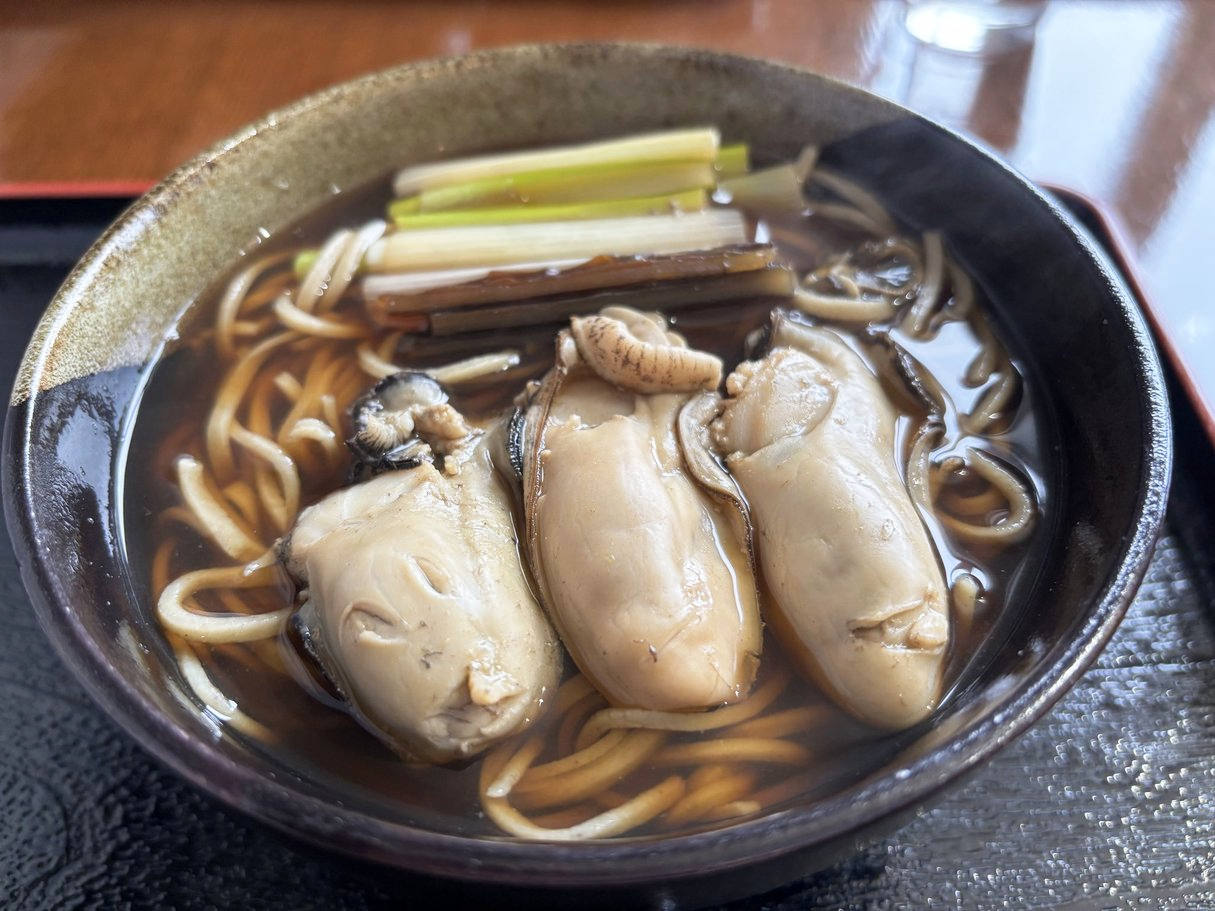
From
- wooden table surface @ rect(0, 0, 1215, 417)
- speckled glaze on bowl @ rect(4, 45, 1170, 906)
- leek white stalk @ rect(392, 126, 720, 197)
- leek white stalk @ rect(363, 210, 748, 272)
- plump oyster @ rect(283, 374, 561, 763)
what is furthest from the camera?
wooden table surface @ rect(0, 0, 1215, 417)

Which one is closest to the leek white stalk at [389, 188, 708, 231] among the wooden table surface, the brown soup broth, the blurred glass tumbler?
the brown soup broth

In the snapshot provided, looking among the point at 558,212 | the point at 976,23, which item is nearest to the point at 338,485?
the point at 558,212

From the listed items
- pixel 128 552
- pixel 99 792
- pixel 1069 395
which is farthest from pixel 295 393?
pixel 1069 395

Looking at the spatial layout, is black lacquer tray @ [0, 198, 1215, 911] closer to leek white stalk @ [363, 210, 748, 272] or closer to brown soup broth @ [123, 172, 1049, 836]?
brown soup broth @ [123, 172, 1049, 836]

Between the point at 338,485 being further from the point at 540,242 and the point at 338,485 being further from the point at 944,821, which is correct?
the point at 944,821

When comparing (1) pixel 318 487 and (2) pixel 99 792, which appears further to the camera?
(1) pixel 318 487

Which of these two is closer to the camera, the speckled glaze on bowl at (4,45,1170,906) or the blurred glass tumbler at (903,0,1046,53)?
the speckled glaze on bowl at (4,45,1170,906)

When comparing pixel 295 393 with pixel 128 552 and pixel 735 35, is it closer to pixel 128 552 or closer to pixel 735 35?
pixel 128 552
